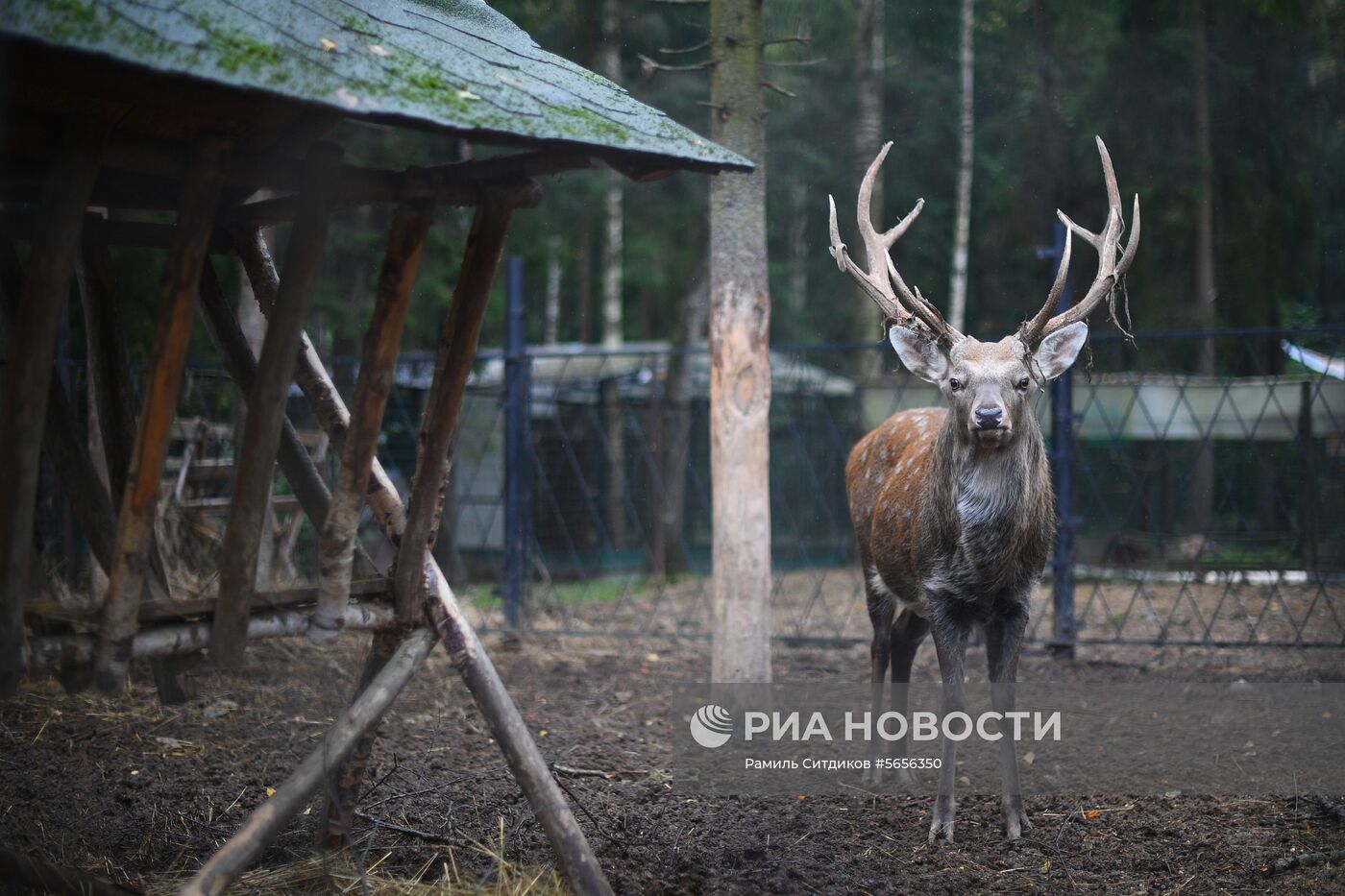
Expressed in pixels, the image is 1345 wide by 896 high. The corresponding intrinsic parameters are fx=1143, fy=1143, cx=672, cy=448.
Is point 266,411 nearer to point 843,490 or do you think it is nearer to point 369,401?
point 369,401

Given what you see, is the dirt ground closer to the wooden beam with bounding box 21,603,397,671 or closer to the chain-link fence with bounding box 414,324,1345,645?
the wooden beam with bounding box 21,603,397,671

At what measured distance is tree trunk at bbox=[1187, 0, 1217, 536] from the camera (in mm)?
9539

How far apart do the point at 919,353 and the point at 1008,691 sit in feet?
4.50

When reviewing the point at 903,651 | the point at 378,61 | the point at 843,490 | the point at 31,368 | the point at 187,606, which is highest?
the point at 378,61

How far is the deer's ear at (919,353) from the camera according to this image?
459 centimetres

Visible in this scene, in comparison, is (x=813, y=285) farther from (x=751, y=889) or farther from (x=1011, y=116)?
(x=751, y=889)

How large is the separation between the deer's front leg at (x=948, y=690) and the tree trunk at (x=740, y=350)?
4.68 feet

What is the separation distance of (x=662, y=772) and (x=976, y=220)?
16.6 metres

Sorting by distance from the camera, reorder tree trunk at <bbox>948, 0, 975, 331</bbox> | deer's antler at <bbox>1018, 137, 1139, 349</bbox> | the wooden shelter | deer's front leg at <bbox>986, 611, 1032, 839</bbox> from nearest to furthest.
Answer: the wooden shelter → deer's front leg at <bbox>986, 611, 1032, 839</bbox> → deer's antler at <bbox>1018, 137, 1139, 349</bbox> → tree trunk at <bbox>948, 0, 975, 331</bbox>

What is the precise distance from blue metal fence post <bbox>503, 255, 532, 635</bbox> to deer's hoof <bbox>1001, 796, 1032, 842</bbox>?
4345mm

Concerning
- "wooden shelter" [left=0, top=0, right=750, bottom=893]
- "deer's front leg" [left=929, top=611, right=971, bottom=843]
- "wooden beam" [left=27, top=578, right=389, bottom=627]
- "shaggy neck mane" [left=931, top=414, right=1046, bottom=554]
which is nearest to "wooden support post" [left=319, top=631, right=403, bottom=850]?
"wooden shelter" [left=0, top=0, right=750, bottom=893]

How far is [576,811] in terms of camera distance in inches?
169

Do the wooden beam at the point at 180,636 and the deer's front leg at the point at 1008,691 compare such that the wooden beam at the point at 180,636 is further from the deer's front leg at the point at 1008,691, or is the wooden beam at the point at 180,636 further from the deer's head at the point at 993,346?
the deer's front leg at the point at 1008,691

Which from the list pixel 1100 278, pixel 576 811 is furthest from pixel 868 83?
pixel 576 811
